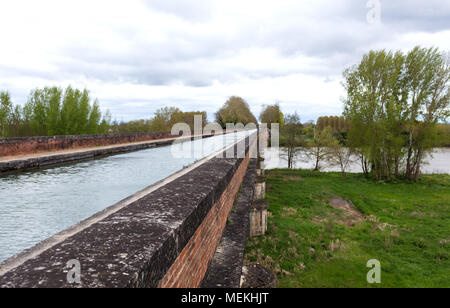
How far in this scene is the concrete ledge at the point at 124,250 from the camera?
130 cm

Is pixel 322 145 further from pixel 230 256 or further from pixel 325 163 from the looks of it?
pixel 230 256

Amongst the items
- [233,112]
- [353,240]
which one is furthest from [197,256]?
[233,112]

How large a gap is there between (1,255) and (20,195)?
205 cm

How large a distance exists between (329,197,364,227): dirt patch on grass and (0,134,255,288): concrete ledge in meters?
9.47

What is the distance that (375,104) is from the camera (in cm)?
1805

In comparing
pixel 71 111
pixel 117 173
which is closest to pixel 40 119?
pixel 71 111

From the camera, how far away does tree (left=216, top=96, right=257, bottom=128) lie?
63.3 metres

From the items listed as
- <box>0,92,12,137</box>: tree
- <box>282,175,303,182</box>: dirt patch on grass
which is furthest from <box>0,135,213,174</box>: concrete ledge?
<box>282,175,303,182</box>: dirt patch on grass

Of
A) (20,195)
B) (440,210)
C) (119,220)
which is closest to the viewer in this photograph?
(119,220)

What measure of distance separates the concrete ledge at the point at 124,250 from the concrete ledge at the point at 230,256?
2.43ft

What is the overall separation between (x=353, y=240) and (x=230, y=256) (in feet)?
20.4

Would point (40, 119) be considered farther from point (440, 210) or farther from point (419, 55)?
point (419, 55)

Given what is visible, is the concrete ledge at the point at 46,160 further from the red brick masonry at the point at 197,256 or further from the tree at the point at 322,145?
the tree at the point at 322,145

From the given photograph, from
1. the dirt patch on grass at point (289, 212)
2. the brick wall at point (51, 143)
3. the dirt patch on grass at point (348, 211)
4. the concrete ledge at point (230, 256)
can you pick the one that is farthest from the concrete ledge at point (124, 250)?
the dirt patch on grass at point (348, 211)
